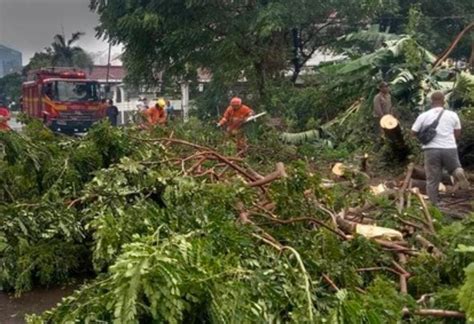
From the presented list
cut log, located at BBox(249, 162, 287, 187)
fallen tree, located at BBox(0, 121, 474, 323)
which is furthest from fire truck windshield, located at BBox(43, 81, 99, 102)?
cut log, located at BBox(249, 162, 287, 187)

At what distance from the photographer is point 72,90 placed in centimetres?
2341

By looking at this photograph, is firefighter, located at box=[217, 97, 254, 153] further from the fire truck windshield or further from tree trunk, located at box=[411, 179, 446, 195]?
the fire truck windshield

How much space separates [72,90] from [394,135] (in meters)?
16.5

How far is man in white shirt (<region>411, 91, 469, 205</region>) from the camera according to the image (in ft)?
23.1

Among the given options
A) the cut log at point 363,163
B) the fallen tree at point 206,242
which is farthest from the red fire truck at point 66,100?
the fallen tree at point 206,242

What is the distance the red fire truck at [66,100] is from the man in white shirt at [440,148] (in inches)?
678

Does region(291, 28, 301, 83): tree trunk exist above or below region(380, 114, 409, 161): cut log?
above

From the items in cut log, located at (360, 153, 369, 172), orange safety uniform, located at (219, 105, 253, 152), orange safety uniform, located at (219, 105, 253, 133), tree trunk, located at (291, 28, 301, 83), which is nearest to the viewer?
cut log, located at (360, 153, 369, 172)

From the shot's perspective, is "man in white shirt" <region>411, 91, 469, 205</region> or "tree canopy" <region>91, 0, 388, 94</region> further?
"tree canopy" <region>91, 0, 388, 94</region>

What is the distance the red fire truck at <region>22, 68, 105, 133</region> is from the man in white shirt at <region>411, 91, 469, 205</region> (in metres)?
17.2

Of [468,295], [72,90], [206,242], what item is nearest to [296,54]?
[72,90]

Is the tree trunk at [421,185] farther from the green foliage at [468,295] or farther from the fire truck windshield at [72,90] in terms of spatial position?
the fire truck windshield at [72,90]

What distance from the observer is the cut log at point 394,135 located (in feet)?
29.8

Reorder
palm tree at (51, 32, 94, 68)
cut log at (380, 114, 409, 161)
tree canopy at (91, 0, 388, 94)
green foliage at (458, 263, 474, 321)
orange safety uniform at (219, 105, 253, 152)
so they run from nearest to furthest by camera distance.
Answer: green foliage at (458, 263, 474, 321), cut log at (380, 114, 409, 161), orange safety uniform at (219, 105, 253, 152), tree canopy at (91, 0, 388, 94), palm tree at (51, 32, 94, 68)
